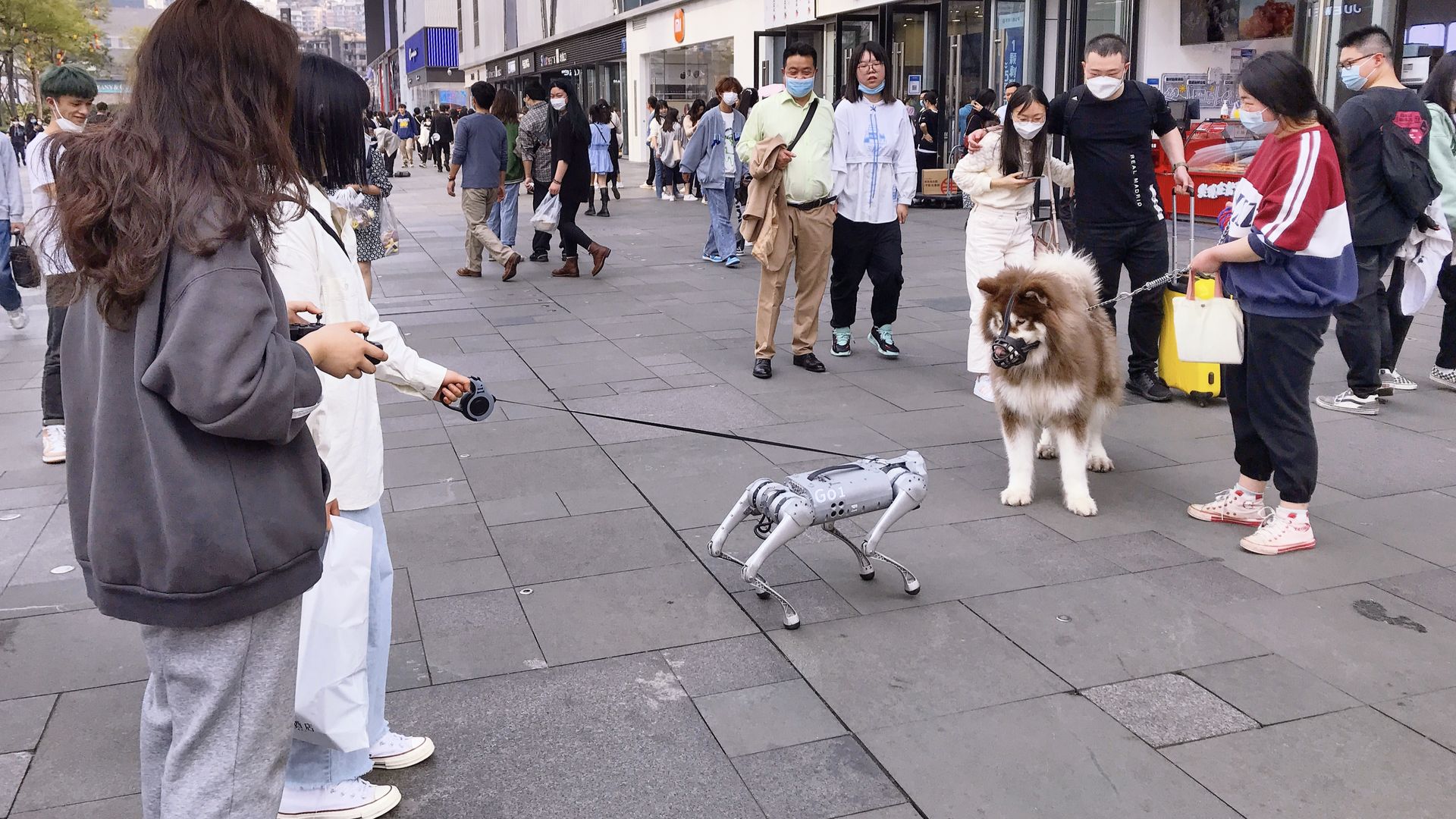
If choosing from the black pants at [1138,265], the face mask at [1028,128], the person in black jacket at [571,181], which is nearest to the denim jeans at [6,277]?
the person in black jacket at [571,181]

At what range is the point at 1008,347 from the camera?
4.63 metres

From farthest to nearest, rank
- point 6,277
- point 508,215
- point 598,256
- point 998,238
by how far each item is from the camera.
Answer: point 508,215 → point 598,256 → point 6,277 → point 998,238

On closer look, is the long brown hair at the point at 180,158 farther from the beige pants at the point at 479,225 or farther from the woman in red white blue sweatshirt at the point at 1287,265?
the beige pants at the point at 479,225

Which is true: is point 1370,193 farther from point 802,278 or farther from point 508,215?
point 508,215

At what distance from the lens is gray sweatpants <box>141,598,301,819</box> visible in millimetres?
2012

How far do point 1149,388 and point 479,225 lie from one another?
7.15 meters

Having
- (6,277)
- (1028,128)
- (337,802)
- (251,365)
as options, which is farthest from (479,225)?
(251,365)

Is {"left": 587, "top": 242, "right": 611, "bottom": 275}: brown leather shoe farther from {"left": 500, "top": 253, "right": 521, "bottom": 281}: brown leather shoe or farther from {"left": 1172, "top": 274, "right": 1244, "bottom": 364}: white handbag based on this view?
{"left": 1172, "top": 274, "right": 1244, "bottom": 364}: white handbag

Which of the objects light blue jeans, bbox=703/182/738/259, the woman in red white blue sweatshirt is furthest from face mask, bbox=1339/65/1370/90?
light blue jeans, bbox=703/182/738/259

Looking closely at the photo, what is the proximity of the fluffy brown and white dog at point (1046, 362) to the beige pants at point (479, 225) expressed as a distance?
24.6 feet

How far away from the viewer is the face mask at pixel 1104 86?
6355 millimetres

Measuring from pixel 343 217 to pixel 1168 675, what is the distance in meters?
2.58

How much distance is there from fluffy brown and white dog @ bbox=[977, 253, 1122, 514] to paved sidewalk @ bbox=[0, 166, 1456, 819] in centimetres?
21

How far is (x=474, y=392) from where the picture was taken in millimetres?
2730
